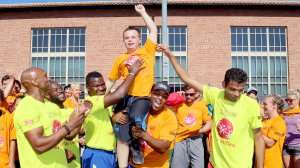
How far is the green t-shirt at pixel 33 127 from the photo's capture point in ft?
12.5

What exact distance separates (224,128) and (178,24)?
16.6 meters

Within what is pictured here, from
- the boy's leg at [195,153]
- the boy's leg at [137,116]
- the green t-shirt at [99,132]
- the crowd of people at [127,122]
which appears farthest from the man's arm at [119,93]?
the boy's leg at [195,153]

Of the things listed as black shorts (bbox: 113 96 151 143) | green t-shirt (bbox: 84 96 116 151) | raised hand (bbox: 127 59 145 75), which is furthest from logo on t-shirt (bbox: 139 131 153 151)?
raised hand (bbox: 127 59 145 75)

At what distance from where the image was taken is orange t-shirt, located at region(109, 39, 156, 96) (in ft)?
17.3

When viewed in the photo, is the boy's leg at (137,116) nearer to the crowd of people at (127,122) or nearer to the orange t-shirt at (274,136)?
the crowd of people at (127,122)

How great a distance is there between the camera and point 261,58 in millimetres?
21000

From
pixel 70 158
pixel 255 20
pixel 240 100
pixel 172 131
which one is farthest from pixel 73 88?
pixel 255 20

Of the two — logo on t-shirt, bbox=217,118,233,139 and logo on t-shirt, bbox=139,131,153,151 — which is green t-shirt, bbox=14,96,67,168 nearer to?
logo on t-shirt, bbox=139,131,153,151

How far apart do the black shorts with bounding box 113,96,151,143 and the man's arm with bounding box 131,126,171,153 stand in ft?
→ 0.34

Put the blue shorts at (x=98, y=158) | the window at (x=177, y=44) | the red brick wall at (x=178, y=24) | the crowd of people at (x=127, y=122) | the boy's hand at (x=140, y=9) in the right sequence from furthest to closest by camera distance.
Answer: the red brick wall at (x=178, y=24), the window at (x=177, y=44), the boy's hand at (x=140, y=9), the blue shorts at (x=98, y=158), the crowd of people at (x=127, y=122)

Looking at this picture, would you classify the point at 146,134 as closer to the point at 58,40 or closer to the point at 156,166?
the point at 156,166

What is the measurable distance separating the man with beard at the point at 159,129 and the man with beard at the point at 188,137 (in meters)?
2.91

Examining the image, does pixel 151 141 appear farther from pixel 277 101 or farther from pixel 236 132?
pixel 277 101

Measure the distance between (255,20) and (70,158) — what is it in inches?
689
